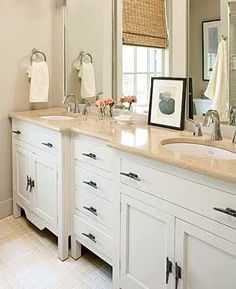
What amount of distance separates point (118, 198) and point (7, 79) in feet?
5.60

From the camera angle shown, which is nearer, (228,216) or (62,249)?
(228,216)

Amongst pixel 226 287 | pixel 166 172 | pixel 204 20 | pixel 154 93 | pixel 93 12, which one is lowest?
pixel 226 287

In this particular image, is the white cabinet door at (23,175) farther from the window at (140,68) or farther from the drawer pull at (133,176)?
the drawer pull at (133,176)

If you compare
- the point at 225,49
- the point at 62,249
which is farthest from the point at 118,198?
the point at 225,49

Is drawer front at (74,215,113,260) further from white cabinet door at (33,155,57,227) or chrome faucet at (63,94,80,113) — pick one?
chrome faucet at (63,94,80,113)

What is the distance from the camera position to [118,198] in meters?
1.74

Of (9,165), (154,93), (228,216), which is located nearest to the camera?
(228,216)

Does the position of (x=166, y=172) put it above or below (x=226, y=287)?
above

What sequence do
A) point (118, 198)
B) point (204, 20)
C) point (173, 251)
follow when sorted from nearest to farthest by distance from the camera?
1. point (173, 251)
2. point (118, 198)
3. point (204, 20)

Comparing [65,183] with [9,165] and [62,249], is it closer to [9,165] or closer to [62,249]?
[62,249]

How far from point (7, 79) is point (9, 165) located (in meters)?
0.75

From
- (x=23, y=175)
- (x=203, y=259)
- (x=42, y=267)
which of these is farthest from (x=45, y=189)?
(x=203, y=259)

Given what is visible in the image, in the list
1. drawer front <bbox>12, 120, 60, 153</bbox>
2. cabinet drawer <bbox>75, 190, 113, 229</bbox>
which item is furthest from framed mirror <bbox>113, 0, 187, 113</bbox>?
cabinet drawer <bbox>75, 190, 113, 229</bbox>

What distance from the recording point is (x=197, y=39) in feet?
6.49
